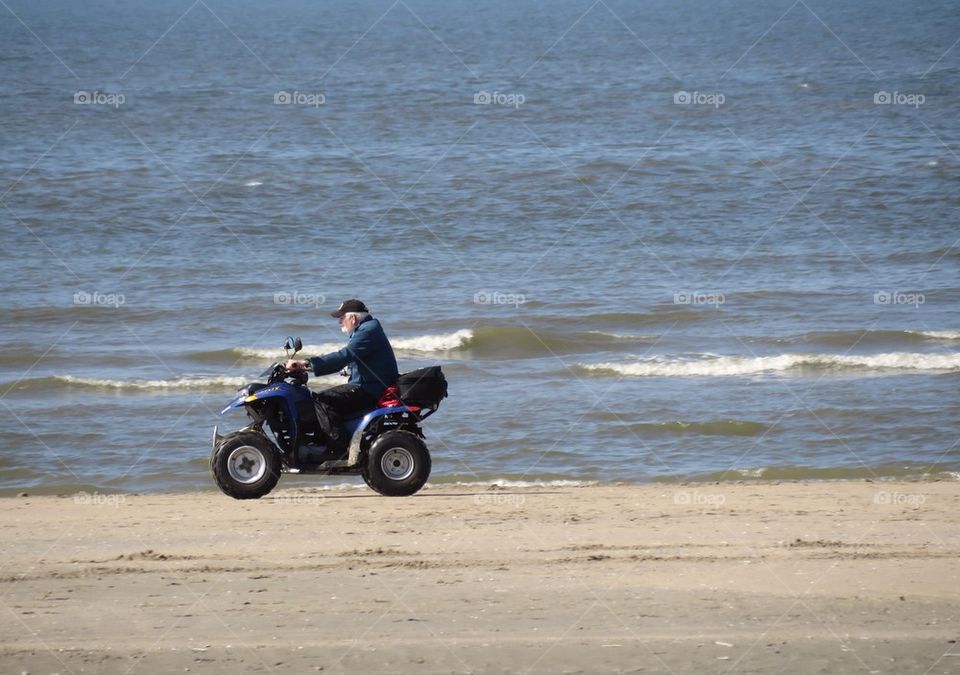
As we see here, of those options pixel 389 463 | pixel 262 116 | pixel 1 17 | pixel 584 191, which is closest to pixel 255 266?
pixel 584 191

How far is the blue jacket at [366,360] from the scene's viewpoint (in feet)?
33.2

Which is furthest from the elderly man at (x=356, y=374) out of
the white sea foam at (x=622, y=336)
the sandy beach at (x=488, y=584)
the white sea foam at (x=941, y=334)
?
the white sea foam at (x=941, y=334)

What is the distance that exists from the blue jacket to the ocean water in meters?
1.99

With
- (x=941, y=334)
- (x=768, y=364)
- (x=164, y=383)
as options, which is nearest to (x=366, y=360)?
(x=164, y=383)

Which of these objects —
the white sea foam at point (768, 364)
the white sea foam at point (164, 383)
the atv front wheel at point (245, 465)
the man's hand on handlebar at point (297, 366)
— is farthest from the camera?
the white sea foam at point (768, 364)

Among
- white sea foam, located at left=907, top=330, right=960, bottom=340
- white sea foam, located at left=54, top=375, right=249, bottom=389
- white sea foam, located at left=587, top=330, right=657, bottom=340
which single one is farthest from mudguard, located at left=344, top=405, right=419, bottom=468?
white sea foam, located at left=907, top=330, right=960, bottom=340

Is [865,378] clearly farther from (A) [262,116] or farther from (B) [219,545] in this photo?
(A) [262,116]

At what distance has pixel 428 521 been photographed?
9.53 metres

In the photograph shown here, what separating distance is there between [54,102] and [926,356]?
3742cm

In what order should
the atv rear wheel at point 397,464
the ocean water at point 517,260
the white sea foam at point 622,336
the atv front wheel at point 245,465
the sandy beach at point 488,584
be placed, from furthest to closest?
the white sea foam at point 622,336
the ocean water at point 517,260
the atv rear wheel at point 397,464
the atv front wheel at point 245,465
the sandy beach at point 488,584

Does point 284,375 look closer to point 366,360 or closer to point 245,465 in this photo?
point 366,360

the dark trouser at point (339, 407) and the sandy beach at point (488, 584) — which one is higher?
the dark trouser at point (339, 407)

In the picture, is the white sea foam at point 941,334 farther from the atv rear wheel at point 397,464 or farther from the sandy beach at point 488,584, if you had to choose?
the atv rear wheel at point 397,464

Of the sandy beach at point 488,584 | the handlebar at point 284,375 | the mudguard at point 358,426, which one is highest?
the handlebar at point 284,375
